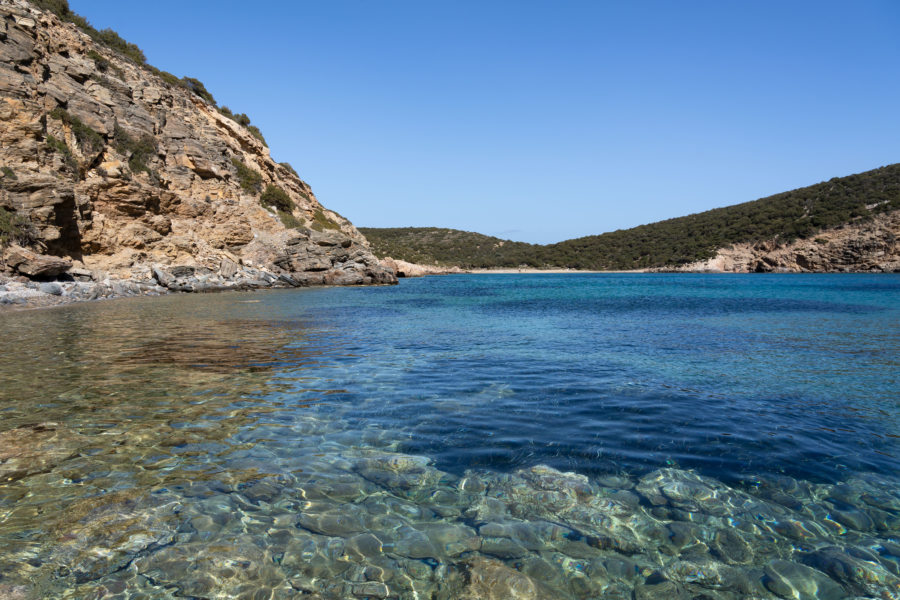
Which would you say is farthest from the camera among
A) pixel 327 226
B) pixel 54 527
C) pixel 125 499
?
pixel 327 226

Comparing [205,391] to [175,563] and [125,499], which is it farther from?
[175,563]

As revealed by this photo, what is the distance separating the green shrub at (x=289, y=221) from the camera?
161 ft

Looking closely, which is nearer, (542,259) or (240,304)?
(240,304)

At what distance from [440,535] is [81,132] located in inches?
1562

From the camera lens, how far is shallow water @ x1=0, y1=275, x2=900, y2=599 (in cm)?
343

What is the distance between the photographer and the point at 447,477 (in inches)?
196

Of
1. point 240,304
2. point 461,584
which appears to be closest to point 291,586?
point 461,584

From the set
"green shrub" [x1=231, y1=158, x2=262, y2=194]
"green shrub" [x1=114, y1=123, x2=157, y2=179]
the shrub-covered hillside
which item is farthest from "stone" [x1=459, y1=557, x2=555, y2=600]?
the shrub-covered hillside

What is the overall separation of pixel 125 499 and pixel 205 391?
3907mm

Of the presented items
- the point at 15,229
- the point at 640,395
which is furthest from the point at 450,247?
the point at 640,395

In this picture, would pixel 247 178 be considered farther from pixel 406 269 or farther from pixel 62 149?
pixel 406 269

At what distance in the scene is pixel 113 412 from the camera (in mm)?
6938

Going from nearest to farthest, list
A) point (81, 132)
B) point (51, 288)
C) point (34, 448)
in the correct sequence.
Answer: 1. point (34, 448)
2. point (51, 288)
3. point (81, 132)

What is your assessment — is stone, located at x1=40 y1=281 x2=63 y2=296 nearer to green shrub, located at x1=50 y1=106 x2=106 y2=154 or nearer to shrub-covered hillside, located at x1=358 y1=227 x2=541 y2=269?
green shrub, located at x1=50 y1=106 x2=106 y2=154
